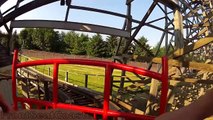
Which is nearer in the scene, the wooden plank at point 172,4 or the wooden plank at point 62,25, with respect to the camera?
the wooden plank at point 62,25

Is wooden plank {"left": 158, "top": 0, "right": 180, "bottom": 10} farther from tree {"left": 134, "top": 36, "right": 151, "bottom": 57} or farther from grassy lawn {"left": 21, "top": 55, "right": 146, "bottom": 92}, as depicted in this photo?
grassy lawn {"left": 21, "top": 55, "right": 146, "bottom": 92}

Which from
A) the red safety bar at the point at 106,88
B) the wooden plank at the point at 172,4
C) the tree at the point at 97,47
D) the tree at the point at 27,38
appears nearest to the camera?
the red safety bar at the point at 106,88

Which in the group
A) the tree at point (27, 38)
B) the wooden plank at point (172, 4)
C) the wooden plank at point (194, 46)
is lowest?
the wooden plank at point (194, 46)

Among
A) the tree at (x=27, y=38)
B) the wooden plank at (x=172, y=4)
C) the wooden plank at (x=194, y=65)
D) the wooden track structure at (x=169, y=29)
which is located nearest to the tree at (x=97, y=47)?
the tree at (x=27, y=38)

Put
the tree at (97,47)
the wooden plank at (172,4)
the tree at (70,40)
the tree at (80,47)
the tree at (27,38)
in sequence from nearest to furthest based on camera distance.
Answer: the wooden plank at (172,4) < the tree at (97,47) < the tree at (80,47) < the tree at (70,40) < the tree at (27,38)

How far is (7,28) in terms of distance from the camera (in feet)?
34.2

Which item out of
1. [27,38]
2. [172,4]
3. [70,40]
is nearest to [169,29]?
[172,4]

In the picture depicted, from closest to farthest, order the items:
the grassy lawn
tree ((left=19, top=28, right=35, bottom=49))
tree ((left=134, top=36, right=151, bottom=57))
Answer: tree ((left=134, top=36, right=151, bottom=57))
the grassy lawn
tree ((left=19, top=28, right=35, bottom=49))

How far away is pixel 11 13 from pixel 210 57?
264 inches

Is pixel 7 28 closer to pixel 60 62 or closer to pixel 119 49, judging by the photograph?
pixel 119 49

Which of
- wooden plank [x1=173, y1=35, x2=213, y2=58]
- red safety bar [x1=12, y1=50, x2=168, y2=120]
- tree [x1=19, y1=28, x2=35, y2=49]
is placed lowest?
red safety bar [x1=12, y1=50, x2=168, y2=120]

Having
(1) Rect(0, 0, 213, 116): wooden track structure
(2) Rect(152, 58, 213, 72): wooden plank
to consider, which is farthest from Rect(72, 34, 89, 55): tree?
(2) Rect(152, 58, 213, 72): wooden plank

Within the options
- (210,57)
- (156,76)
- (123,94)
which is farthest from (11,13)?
(156,76)

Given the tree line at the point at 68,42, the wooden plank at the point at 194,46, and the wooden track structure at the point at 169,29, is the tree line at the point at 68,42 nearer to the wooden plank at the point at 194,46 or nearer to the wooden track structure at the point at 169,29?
the wooden track structure at the point at 169,29
